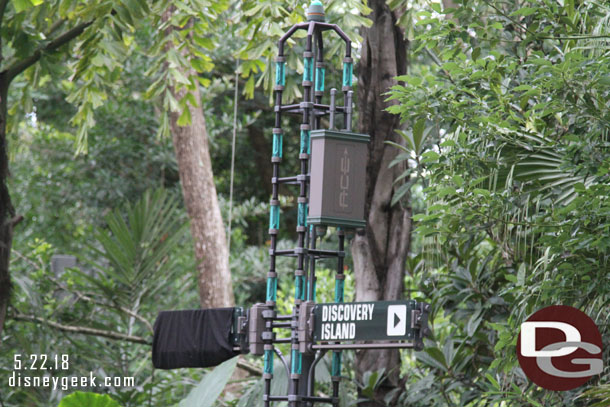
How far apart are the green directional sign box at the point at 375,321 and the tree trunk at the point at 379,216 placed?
2.97 meters

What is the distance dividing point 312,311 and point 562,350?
137cm

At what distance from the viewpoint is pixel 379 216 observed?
7805 mm

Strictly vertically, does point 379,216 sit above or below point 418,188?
below

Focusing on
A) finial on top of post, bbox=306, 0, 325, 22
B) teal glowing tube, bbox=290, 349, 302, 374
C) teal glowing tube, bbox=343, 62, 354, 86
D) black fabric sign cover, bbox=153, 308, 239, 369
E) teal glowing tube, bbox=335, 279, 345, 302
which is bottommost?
teal glowing tube, bbox=290, 349, 302, 374

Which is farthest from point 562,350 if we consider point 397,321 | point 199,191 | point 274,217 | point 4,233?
point 199,191

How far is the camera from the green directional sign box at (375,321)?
4.48 metres

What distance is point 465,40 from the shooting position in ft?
17.7

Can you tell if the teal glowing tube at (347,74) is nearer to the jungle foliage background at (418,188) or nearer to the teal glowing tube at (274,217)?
the jungle foliage background at (418,188)

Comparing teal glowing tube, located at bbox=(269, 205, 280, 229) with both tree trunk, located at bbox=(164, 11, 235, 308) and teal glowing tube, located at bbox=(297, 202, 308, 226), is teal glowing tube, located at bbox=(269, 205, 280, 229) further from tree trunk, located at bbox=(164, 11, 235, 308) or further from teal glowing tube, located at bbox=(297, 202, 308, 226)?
tree trunk, located at bbox=(164, 11, 235, 308)

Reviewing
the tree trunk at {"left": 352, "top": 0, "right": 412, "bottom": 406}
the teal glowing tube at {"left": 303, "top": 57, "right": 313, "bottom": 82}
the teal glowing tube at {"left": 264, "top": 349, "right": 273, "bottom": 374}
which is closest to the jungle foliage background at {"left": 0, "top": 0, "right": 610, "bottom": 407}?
the tree trunk at {"left": 352, "top": 0, "right": 412, "bottom": 406}

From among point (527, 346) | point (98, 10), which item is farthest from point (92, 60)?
point (527, 346)

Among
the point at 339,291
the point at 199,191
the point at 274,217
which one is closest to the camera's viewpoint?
the point at 339,291

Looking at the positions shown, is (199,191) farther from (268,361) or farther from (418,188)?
(268,361)

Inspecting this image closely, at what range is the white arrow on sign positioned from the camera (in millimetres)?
4496
